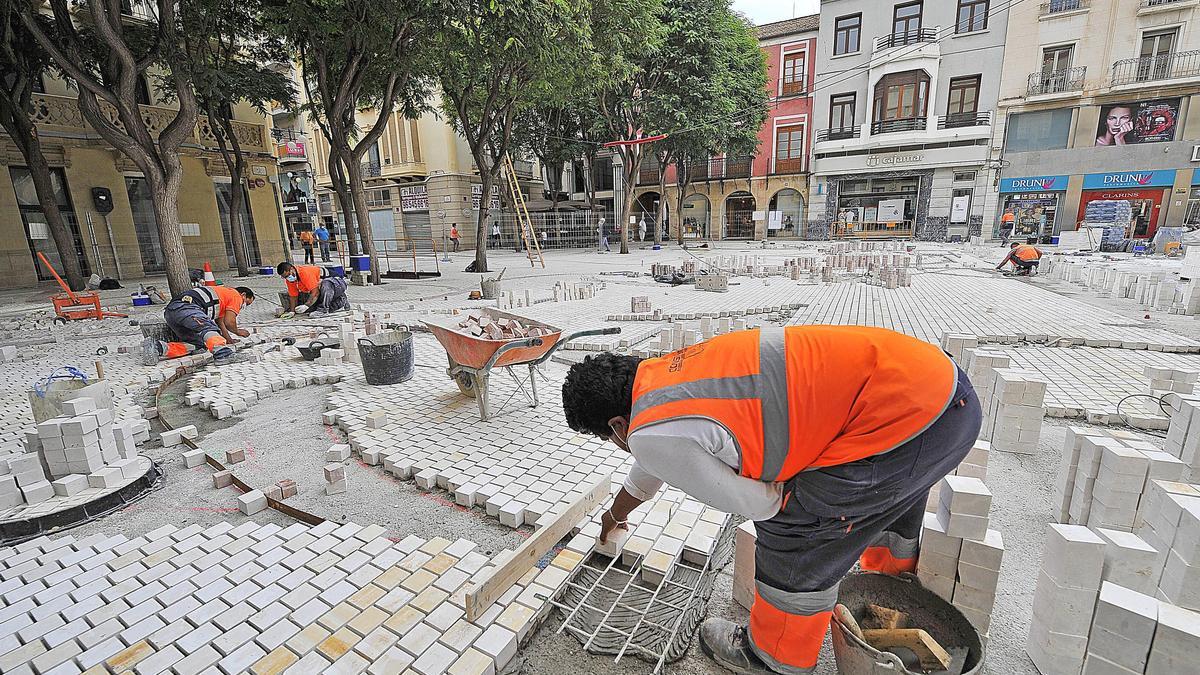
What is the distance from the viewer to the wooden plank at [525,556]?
2.08 meters

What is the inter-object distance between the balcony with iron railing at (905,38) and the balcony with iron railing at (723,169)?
7.47 meters

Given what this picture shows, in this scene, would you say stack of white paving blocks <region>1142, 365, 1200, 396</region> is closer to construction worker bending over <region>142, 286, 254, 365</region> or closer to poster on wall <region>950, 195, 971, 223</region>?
A: construction worker bending over <region>142, 286, 254, 365</region>

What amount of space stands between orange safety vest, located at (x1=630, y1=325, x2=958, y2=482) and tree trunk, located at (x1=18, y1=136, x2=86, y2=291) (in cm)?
1590

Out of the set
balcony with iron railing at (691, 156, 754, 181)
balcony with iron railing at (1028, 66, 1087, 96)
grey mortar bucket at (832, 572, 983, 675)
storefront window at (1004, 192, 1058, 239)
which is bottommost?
grey mortar bucket at (832, 572, 983, 675)

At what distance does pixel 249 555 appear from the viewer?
2.61 m

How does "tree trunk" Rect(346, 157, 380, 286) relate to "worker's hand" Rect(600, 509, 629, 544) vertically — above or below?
above

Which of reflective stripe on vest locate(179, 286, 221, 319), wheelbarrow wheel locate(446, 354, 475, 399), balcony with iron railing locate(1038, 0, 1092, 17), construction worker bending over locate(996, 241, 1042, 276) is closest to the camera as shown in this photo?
wheelbarrow wheel locate(446, 354, 475, 399)

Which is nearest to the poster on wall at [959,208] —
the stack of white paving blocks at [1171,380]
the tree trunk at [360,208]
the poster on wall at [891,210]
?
the poster on wall at [891,210]

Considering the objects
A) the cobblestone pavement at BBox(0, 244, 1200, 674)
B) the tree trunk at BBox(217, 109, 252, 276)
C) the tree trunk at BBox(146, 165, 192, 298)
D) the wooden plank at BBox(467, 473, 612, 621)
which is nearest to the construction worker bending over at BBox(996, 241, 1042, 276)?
the cobblestone pavement at BBox(0, 244, 1200, 674)

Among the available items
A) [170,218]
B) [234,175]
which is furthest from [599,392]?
[234,175]

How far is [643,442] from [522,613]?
105 cm

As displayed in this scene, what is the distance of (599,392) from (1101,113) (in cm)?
2962

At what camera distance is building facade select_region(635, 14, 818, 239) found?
2708 cm

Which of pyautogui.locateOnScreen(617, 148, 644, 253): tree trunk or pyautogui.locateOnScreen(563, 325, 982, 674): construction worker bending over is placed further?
pyautogui.locateOnScreen(617, 148, 644, 253): tree trunk
